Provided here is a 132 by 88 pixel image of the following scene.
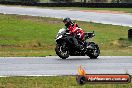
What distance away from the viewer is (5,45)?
26.4 m

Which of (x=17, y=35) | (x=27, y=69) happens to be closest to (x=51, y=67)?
(x=27, y=69)

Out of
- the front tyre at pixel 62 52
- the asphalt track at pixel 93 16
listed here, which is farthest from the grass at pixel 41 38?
the asphalt track at pixel 93 16

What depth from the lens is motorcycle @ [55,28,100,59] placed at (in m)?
18.6

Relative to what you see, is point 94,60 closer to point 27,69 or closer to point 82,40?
point 82,40

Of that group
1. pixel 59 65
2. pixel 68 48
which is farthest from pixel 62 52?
pixel 59 65

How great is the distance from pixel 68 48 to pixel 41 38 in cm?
1108

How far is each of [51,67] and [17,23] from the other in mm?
21205

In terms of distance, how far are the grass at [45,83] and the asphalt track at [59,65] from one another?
3.70ft

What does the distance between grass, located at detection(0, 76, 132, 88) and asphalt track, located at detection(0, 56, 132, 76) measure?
1.13 metres

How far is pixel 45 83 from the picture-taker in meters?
12.1

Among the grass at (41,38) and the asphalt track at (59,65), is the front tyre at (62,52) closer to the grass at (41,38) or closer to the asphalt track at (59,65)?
the asphalt track at (59,65)

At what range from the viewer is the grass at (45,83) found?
11.6 metres

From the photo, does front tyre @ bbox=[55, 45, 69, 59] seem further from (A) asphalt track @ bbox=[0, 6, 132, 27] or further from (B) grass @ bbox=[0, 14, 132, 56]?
(A) asphalt track @ bbox=[0, 6, 132, 27]

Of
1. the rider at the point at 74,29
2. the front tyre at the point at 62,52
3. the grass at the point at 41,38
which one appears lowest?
the grass at the point at 41,38
